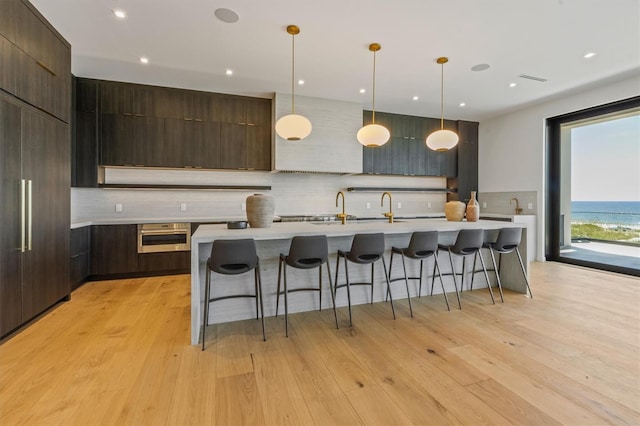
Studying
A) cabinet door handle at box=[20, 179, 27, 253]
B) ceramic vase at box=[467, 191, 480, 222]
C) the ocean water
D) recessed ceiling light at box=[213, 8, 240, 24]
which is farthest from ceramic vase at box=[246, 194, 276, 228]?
the ocean water

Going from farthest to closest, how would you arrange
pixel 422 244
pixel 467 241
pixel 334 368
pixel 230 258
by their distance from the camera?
pixel 467 241 → pixel 422 244 → pixel 230 258 → pixel 334 368

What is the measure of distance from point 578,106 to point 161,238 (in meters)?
6.94

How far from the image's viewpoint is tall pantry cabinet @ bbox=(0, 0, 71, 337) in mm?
2379

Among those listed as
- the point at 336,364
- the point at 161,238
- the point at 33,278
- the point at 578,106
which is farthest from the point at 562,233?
the point at 33,278

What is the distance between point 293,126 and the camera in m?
3.05

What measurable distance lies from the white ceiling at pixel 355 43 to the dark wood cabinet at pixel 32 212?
112 cm

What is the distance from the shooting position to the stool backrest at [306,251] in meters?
2.49

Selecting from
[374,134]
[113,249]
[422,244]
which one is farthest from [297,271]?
[113,249]

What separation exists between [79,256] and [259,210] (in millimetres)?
2785

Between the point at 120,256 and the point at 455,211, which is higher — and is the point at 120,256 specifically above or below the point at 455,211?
below

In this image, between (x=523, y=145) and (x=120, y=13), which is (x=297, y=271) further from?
(x=523, y=145)

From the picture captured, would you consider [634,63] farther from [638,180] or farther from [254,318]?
[254,318]

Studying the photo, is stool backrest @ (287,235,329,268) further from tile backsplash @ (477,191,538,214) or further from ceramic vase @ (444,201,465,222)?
tile backsplash @ (477,191,538,214)

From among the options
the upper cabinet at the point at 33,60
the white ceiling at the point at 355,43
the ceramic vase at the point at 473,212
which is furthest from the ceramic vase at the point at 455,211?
the upper cabinet at the point at 33,60
